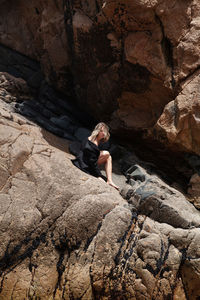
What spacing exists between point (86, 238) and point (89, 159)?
5.26 feet

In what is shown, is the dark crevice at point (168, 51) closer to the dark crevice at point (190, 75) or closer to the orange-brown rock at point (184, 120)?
the dark crevice at point (190, 75)

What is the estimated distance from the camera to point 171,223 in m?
3.60

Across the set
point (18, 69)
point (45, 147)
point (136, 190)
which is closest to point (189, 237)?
point (136, 190)

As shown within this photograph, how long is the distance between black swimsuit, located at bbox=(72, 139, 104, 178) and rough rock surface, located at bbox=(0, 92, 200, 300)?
630mm

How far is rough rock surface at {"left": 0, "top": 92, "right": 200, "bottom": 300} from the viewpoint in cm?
314

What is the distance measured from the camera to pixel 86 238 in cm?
337

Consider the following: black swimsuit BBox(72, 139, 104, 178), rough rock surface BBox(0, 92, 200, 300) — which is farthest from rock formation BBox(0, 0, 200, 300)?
black swimsuit BBox(72, 139, 104, 178)

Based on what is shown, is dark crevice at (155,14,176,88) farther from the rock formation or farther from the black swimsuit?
the black swimsuit

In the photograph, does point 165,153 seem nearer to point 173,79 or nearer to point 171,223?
point 173,79

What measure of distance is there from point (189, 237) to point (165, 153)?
217 centimetres

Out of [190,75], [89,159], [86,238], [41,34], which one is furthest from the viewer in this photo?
[41,34]

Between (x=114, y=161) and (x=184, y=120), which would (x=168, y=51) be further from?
(x=114, y=161)

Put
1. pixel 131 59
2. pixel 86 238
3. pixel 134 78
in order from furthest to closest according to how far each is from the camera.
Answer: pixel 134 78, pixel 131 59, pixel 86 238

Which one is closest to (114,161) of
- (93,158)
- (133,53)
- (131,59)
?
(93,158)
